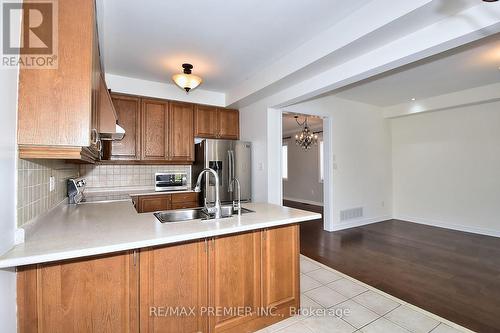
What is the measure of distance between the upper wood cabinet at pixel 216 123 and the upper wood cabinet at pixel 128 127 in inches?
35.7

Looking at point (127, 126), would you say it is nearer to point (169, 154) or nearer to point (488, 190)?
point (169, 154)

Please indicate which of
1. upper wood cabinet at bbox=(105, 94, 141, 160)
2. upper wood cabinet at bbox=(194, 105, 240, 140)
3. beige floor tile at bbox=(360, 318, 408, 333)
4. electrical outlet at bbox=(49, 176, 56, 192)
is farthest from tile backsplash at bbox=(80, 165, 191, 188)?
beige floor tile at bbox=(360, 318, 408, 333)

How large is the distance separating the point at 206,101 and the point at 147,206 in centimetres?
206

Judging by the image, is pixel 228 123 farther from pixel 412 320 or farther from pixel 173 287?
pixel 412 320

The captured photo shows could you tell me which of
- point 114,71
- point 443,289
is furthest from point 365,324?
point 114,71

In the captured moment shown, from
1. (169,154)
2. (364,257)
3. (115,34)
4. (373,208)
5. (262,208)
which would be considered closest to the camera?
(262,208)

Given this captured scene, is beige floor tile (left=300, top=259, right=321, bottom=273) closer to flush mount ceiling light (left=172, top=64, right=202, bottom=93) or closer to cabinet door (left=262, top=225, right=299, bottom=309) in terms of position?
cabinet door (left=262, top=225, right=299, bottom=309)

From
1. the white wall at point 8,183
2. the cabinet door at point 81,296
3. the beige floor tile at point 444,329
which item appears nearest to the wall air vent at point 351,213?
the beige floor tile at point 444,329

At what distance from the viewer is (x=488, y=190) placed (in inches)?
169

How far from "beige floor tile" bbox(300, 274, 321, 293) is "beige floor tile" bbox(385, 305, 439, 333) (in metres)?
0.71

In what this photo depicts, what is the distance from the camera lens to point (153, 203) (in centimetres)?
347

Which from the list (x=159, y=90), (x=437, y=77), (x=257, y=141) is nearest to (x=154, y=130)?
(x=159, y=90)

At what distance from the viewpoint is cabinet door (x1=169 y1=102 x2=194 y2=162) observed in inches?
152
